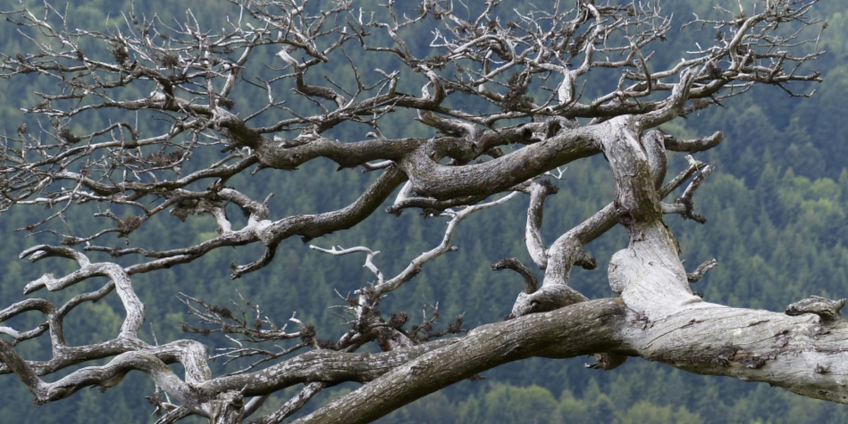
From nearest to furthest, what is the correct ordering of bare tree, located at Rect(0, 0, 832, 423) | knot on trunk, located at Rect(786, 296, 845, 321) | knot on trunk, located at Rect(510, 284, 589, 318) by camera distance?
knot on trunk, located at Rect(786, 296, 845, 321)
bare tree, located at Rect(0, 0, 832, 423)
knot on trunk, located at Rect(510, 284, 589, 318)

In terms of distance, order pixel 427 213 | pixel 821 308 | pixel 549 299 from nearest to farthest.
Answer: pixel 821 308 → pixel 549 299 → pixel 427 213

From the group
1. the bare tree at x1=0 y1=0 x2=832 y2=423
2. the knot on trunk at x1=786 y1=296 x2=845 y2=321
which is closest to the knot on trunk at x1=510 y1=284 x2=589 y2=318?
the bare tree at x1=0 y1=0 x2=832 y2=423

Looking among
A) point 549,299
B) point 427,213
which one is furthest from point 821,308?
point 427,213

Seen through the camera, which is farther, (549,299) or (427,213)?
(427,213)

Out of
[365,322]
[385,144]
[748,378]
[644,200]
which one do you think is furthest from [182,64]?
[748,378]

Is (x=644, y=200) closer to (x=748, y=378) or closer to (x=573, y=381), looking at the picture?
(x=748, y=378)

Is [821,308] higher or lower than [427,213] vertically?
lower

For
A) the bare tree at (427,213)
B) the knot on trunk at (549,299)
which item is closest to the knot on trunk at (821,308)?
the bare tree at (427,213)

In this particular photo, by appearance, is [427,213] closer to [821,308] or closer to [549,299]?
[549,299]

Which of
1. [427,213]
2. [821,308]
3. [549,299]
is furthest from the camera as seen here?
[427,213]

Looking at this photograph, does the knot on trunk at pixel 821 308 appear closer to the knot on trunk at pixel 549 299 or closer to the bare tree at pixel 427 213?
the bare tree at pixel 427 213

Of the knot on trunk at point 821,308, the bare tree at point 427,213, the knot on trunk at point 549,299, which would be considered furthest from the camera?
the knot on trunk at point 549,299

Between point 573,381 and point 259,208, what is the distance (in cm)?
3630

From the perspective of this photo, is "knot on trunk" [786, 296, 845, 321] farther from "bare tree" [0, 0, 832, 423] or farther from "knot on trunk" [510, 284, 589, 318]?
"knot on trunk" [510, 284, 589, 318]
